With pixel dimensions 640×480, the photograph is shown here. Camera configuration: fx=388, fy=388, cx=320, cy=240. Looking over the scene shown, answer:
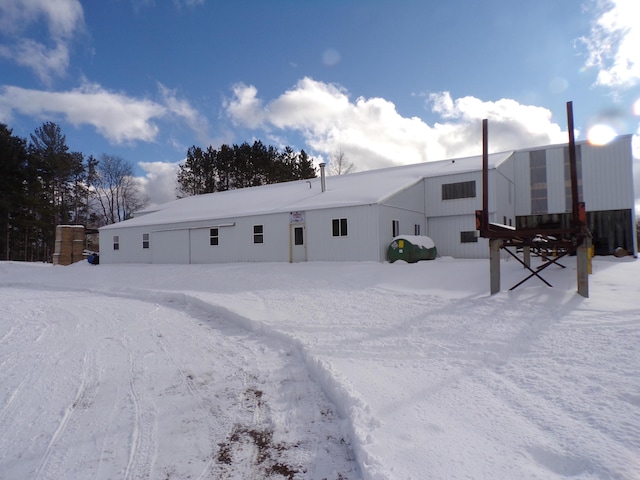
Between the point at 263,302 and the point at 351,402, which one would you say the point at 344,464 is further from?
the point at 263,302

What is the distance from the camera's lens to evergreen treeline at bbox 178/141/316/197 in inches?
1869

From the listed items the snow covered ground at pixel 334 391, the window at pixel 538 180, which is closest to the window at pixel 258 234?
the snow covered ground at pixel 334 391

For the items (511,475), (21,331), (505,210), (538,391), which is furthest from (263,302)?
(505,210)

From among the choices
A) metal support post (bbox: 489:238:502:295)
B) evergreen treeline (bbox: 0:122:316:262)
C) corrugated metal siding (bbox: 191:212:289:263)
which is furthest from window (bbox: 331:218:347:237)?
evergreen treeline (bbox: 0:122:316:262)

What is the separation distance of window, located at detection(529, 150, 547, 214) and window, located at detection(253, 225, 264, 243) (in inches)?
615

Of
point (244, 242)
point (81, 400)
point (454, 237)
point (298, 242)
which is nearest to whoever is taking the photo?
point (81, 400)

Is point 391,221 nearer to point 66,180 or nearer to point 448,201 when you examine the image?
point 448,201

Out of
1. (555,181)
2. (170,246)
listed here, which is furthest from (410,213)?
(170,246)

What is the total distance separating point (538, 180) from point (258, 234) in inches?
642

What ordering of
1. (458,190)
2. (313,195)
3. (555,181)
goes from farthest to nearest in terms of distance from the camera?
(313,195)
(555,181)
(458,190)

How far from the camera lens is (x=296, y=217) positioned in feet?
62.7

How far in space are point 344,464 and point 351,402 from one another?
81 cm

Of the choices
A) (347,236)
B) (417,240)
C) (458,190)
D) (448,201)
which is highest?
(458,190)

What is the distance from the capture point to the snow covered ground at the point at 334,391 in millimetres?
2896
